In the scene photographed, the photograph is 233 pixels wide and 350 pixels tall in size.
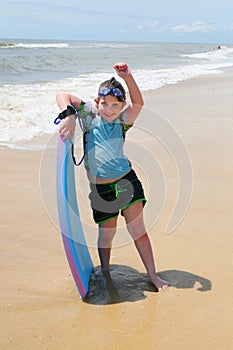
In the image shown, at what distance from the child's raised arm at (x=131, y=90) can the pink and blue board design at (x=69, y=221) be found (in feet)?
1.38

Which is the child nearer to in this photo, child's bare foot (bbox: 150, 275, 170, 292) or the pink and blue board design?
child's bare foot (bbox: 150, 275, 170, 292)

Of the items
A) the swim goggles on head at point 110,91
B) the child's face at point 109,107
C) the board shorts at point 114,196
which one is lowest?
the board shorts at point 114,196

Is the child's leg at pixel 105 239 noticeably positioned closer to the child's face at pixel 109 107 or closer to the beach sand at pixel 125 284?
the beach sand at pixel 125 284

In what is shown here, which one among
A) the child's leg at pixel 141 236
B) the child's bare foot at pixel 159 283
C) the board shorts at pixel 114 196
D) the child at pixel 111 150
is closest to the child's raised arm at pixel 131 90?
the child at pixel 111 150

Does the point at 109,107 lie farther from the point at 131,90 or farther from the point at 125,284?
the point at 125,284

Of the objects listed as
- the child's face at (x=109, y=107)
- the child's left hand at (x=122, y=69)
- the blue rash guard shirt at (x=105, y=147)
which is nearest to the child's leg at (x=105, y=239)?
the blue rash guard shirt at (x=105, y=147)

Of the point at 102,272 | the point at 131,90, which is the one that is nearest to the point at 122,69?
the point at 131,90

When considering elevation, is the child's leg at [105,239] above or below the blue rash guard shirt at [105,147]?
below

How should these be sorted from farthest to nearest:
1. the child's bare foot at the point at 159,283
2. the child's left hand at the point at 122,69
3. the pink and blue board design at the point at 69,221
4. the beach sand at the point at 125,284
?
the child's bare foot at the point at 159,283
the child's left hand at the point at 122,69
the pink and blue board design at the point at 69,221
the beach sand at the point at 125,284

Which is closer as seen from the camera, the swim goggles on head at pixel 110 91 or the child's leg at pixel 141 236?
the swim goggles on head at pixel 110 91

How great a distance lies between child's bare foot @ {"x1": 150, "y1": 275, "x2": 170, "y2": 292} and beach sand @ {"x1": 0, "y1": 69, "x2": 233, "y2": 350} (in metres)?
0.04

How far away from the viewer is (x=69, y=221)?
235 cm

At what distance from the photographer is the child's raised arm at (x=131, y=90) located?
2.49m

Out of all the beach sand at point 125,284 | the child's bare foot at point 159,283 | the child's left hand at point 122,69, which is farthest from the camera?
the child's bare foot at point 159,283
